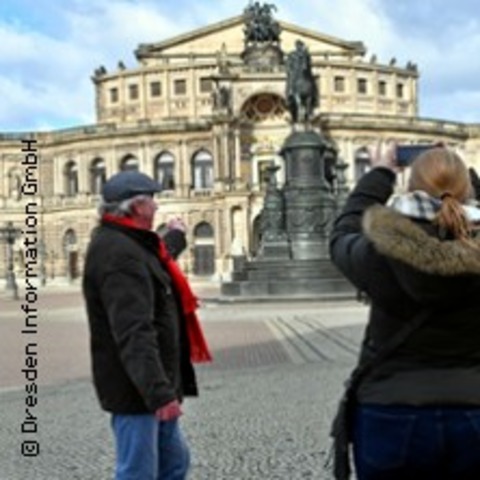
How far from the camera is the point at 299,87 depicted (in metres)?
36.3

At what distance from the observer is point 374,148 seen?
12.5 feet

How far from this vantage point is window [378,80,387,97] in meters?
91.7

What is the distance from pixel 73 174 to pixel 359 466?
85.6 m

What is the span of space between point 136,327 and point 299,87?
32.6 m

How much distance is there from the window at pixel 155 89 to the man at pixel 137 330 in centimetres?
8565

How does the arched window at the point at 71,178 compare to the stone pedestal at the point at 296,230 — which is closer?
the stone pedestal at the point at 296,230

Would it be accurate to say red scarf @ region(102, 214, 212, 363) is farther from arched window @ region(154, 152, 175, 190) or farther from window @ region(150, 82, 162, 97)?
window @ region(150, 82, 162, 97)

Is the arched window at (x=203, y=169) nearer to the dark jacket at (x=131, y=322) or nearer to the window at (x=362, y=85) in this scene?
the window at (x=362, y=85)

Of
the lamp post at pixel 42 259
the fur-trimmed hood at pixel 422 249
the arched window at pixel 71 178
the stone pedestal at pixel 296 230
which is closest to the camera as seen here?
the fur-trimmed hood at pixel 422 249

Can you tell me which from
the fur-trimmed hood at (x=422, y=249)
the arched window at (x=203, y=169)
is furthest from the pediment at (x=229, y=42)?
the fur-trimmed hood at (x=422, y=249)

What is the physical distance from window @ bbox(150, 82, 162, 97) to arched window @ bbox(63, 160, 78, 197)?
954 cm

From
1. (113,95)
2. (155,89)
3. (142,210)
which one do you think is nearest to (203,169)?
(155,89)

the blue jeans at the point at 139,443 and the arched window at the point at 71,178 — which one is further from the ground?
the arched window at the point at 71,178

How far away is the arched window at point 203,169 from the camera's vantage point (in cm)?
8331
